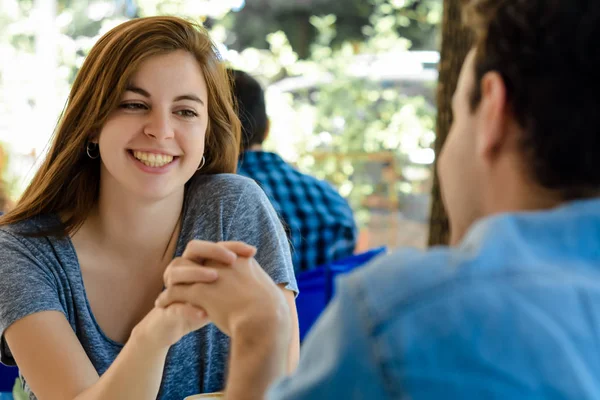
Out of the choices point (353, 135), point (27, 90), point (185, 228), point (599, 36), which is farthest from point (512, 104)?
point (27, 90)

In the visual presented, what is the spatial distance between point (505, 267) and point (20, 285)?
1.14m

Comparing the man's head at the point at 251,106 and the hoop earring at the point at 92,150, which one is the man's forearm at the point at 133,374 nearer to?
the hoop earring at the point at 92,150

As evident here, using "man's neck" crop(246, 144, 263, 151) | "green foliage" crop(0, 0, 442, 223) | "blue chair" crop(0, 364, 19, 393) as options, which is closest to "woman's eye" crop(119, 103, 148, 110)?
"blue chair" crop(0, 364, 19, 393)

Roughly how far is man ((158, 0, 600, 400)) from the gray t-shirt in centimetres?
94

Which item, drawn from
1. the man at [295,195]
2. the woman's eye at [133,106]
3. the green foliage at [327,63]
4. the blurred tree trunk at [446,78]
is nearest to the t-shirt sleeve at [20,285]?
the woman's eye at [133,106]

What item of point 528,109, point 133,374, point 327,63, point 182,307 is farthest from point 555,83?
point 327,63

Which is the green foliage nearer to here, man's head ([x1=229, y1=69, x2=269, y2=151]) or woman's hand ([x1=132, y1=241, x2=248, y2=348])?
man's head ([x1=229, y1=69, x2=269, y2=151])

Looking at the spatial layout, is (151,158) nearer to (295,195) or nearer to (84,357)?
(84,357)

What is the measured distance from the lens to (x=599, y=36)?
655mm

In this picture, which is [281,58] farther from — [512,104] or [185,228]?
[512,104]

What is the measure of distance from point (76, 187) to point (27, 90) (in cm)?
511

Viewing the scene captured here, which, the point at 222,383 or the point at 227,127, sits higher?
the point at 227,127

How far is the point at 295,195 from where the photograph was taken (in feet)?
9.80

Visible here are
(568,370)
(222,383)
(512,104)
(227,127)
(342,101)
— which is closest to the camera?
(568,370)
